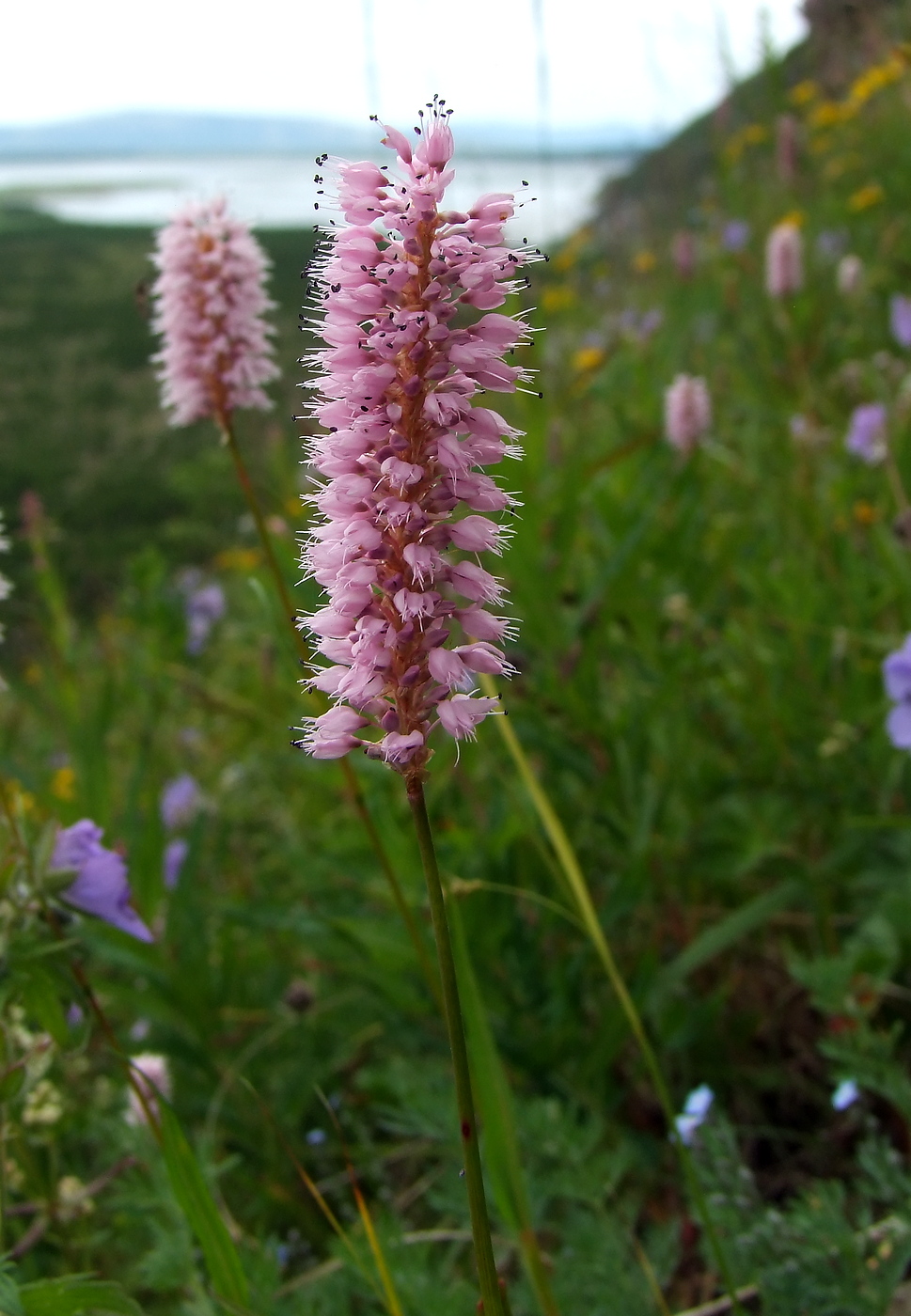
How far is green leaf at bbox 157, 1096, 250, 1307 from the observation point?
46.8 inches

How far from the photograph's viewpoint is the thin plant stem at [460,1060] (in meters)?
0.91

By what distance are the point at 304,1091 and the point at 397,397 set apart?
1781mm

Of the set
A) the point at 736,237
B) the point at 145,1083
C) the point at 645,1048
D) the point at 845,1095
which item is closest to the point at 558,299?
the point at 736,237

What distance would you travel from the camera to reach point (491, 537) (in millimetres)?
998

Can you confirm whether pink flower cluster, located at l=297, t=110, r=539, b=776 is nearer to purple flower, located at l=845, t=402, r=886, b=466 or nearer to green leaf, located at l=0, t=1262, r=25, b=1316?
green leaf, located at l=0, t=1262, r=25, b=1316

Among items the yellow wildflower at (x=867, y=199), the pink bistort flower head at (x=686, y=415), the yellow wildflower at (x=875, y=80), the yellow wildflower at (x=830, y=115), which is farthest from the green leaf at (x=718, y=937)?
the yellow wildflower at (x=830, y=115)

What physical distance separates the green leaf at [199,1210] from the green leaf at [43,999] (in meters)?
0.19

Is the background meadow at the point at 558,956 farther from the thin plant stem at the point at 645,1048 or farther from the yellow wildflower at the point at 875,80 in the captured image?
the yellow wildflower at the point at 875,80

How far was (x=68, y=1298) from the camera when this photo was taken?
111 centimetres

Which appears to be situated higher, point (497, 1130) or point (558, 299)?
point (558, 299)

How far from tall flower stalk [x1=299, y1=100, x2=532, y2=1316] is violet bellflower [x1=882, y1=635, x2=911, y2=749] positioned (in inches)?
46.0

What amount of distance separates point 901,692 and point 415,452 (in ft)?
4.36

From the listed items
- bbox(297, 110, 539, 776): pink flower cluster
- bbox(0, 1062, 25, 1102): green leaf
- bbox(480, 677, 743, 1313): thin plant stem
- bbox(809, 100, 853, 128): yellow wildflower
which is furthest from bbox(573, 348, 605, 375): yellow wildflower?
bbox(0, 1062, 25, 1102): green leaf

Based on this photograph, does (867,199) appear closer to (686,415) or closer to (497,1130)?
(686,415)
